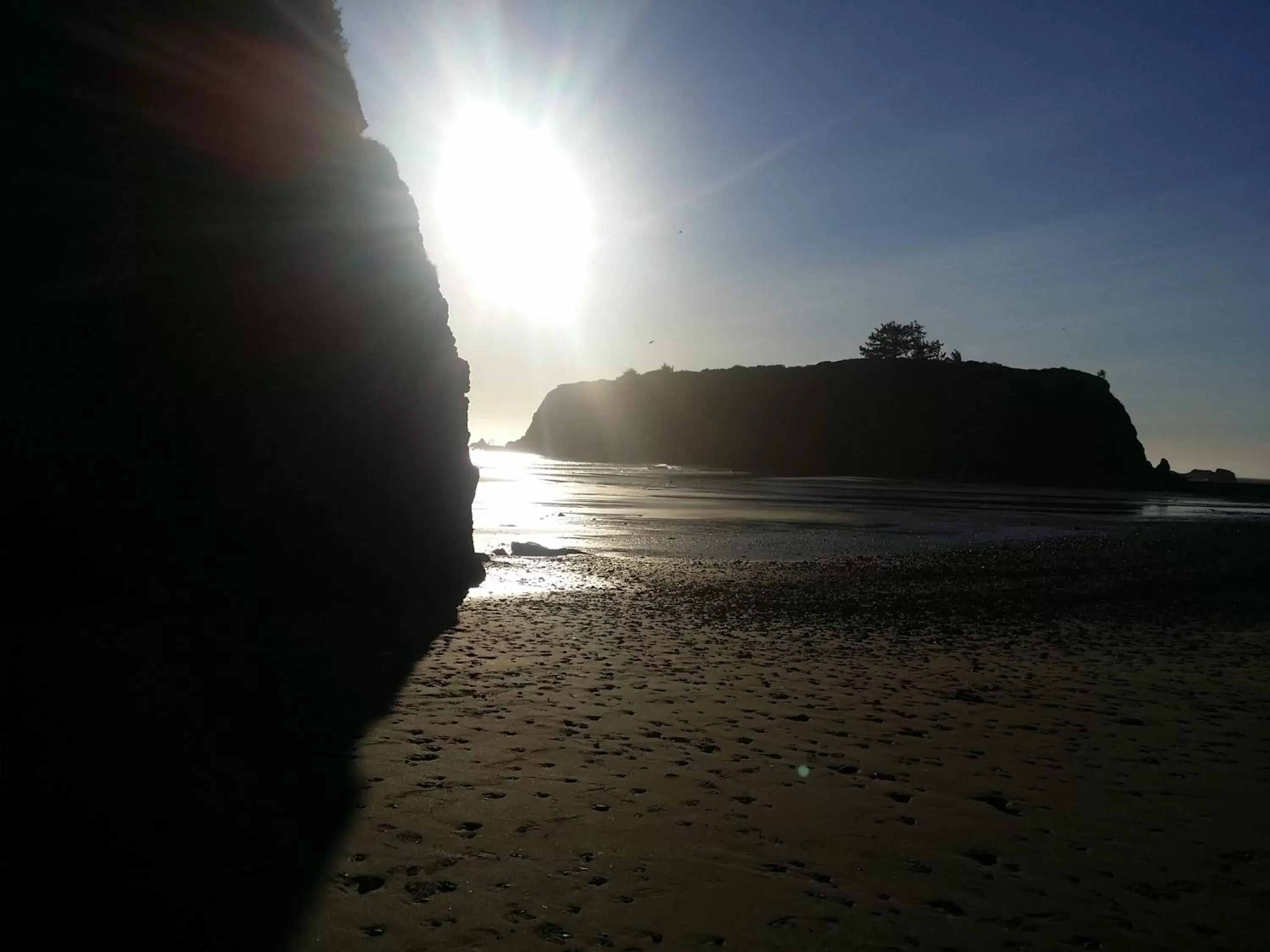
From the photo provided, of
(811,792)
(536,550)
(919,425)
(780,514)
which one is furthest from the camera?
(919,425)

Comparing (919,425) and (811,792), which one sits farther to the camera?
(919,425)

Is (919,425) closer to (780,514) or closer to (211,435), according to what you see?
(780,514)

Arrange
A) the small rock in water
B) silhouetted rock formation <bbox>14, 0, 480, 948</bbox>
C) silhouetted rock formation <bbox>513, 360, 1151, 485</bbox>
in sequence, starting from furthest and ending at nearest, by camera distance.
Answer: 1. silhouetted rock formation <bbox>513, 360, 1151, 485</bbox>
2. the small rock in water
3. silhouetted rock formation <bbox>14, 0, 480, 948</bbox>

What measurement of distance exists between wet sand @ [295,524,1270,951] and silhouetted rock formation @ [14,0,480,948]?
3.38 feet

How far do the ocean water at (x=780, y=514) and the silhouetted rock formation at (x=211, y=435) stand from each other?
265 inches

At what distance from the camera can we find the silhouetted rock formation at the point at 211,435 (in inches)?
278

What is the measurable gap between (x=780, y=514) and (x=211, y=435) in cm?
2742

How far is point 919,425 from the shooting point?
109 metres

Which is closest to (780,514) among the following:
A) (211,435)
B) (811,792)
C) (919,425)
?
(211,435)

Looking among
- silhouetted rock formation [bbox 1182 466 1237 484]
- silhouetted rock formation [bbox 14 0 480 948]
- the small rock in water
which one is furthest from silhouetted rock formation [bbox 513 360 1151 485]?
silhouetted rock formation [bbox 14 0 480 948]

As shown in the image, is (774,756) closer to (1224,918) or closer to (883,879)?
(883,879)

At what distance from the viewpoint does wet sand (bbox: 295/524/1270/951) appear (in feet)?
15.3

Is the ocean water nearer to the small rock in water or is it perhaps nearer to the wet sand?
the small rock in water

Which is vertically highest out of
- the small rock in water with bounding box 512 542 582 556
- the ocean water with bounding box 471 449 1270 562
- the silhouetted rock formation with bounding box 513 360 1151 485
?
the silhouetted rock formation with bounding box 513 360 1151 485
